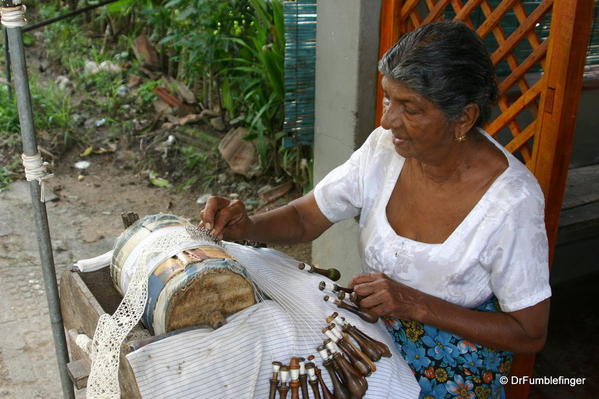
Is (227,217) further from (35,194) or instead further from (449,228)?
(449,228)

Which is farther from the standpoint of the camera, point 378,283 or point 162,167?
point 162,167

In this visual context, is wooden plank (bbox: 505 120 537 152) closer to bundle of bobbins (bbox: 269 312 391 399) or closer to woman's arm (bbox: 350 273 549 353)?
A: woman's arm (bbox: 350 273 549 353)

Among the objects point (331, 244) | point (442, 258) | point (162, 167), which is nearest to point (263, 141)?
point (162, 167)

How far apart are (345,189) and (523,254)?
0.66 m

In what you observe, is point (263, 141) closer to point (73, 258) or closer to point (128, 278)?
point (73, 258)

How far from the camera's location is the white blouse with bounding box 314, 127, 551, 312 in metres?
1.73

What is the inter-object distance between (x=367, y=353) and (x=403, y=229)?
45cm

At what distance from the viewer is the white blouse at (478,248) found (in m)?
1.73

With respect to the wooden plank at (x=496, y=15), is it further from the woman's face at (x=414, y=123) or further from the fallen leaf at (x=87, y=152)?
the fallen leaf at (x=87, y=152)

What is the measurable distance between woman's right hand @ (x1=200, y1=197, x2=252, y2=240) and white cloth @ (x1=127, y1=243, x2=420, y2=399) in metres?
0.24

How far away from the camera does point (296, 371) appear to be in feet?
5.02

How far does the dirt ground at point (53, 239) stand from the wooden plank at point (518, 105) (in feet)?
7.03

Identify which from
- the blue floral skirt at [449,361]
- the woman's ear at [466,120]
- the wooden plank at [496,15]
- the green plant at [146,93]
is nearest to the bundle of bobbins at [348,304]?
the blue floral skirt at [449,361]

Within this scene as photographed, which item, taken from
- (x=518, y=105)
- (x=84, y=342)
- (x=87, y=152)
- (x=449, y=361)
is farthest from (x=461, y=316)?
(x=87, y=152)
